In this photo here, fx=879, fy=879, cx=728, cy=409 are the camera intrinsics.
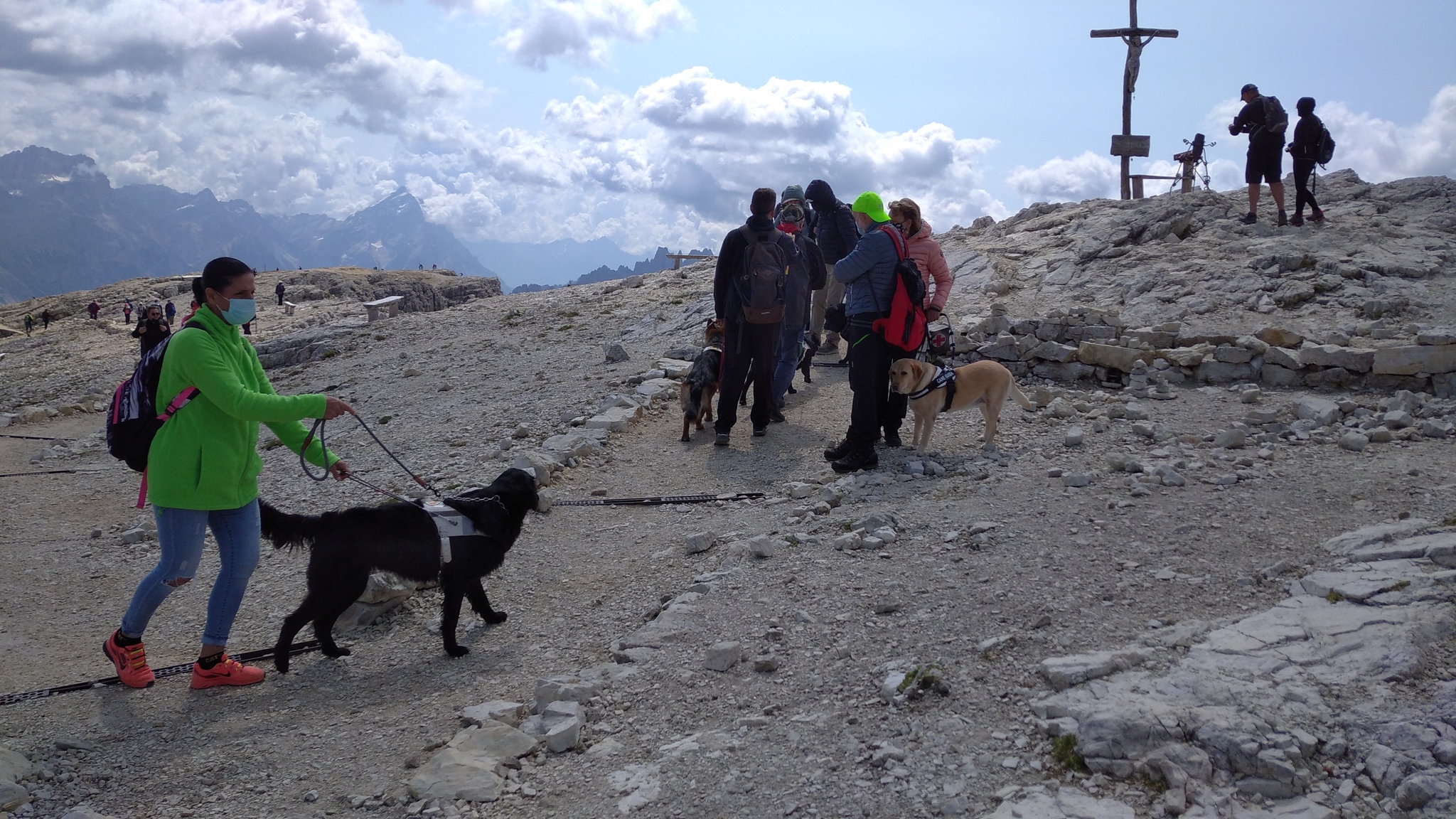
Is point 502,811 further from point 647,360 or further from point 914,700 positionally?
point 647,360

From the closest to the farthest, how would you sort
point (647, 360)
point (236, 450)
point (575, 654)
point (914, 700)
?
point (914, 700) < point (236, 450) < point (575, 654) < point (647, 360)

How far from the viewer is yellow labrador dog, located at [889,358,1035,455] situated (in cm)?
725

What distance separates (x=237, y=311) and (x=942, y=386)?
5.18 meters

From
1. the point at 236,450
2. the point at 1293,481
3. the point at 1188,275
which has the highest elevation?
the point at 1188,275

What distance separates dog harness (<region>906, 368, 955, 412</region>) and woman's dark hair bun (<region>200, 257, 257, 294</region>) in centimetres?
494

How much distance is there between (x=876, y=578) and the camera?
4.86 meters

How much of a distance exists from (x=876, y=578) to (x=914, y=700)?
1.35 m

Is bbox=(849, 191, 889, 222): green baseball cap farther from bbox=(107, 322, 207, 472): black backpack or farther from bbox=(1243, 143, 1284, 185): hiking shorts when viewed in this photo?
bbox=(1243, 143, 1284, 185): hiking shorts

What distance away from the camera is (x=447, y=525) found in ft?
15.9

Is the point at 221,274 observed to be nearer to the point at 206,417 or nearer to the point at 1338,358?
the point at 206,417

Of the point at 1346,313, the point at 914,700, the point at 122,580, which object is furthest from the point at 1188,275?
the point at 122,580

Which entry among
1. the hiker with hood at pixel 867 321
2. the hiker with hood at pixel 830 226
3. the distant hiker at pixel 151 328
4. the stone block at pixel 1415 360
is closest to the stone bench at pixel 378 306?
the distant hiker at pixel 151 328

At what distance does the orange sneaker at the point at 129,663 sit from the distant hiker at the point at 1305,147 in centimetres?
1413

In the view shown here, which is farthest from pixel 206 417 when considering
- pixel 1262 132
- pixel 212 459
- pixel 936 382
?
pixel 1262 132
